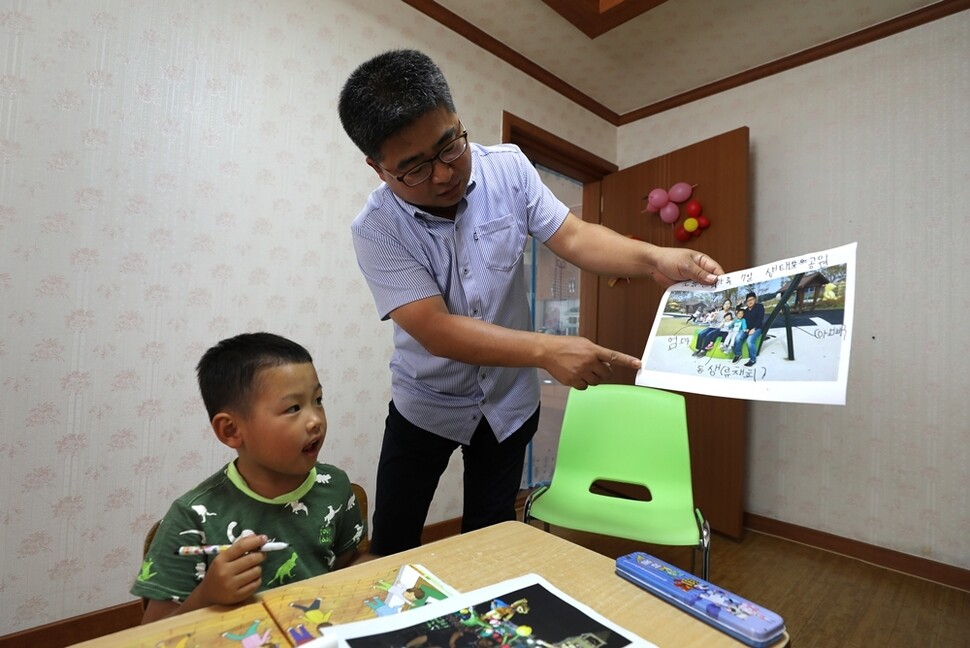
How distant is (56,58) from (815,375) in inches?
79.2

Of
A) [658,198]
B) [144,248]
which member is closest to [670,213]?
[658,198]

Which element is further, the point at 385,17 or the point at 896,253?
the point at 896,253

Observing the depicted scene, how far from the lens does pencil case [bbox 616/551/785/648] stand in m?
0.58

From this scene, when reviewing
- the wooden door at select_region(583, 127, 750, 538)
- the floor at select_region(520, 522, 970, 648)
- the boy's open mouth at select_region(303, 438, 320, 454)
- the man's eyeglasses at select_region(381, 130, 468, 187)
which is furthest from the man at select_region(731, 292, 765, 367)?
the wooden door at select_region(583, 127, 750, 538)

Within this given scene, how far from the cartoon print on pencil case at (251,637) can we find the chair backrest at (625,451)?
1213mm

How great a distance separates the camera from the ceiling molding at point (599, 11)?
2240 mm

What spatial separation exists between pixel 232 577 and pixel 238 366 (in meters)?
0.40

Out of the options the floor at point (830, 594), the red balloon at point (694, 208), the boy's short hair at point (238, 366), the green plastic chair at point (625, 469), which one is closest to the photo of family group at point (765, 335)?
the boy's short hair at point (238, 366)

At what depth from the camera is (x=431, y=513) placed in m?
2.32

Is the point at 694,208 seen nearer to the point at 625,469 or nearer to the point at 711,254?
the point at 711,254

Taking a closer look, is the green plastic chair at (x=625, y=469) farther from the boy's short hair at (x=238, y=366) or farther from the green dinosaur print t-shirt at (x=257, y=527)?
the boy's short hair at (x=238, y=366)

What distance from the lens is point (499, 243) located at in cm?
121

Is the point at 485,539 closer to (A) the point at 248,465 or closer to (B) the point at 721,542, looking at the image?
(A) the point at 248,465

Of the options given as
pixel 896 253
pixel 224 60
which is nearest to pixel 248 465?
pixel 224 60
